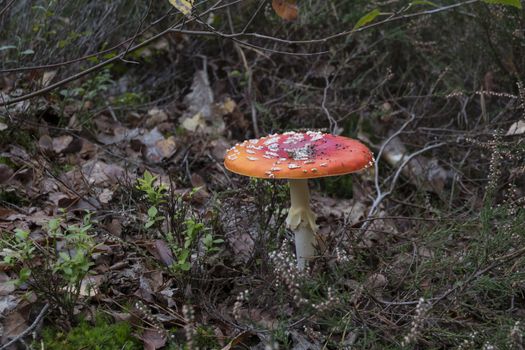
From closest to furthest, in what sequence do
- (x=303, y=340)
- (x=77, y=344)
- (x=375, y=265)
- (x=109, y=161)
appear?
(x=77, y=344) < (x=303, y=340) < (x=375, y=265) < (x=109, y=161)

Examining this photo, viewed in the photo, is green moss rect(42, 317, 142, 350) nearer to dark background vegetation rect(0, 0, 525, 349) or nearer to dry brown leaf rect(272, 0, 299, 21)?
dark background vegetation rect(0, 0, 525, 349)

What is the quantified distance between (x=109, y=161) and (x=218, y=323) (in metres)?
1.84

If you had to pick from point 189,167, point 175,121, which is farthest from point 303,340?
point 175,121

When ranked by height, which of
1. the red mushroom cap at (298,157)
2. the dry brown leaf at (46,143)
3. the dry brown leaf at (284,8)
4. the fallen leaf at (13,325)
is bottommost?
the fallen leaf at (13,325)

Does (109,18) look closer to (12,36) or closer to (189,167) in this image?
(12,36)

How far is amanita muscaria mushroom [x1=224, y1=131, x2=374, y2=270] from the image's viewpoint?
2506 mm

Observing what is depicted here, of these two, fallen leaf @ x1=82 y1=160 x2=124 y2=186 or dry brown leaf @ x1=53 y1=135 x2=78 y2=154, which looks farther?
dry brown leaf @ x1=53 y1=135 x2=78 y2=154

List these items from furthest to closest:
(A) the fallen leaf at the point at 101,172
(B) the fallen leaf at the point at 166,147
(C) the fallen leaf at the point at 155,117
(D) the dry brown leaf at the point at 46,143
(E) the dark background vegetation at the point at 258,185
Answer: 1. (C) the fallen leaf at the point at 155,117
2. (B) the fallen leaf at the point at 166,147
3. (D) the dry brown leaf at the point at 46,143
4. (A) the fallen leaf at the point at 101,172
5. (E) the dark background vegetation at the point at 258,185

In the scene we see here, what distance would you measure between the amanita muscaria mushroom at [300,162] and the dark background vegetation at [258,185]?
0.18 metres

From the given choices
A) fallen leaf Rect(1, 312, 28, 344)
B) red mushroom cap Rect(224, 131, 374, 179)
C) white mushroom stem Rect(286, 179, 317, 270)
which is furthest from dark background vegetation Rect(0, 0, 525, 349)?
red mushroom cap Rect(224, 131, 374, 179)

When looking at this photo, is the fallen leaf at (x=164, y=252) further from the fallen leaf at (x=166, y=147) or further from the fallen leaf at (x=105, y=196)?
the fallen leaf at (x=166, y=147)

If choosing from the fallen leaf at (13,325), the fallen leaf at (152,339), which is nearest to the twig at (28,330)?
the fallen leaf at (13,325)

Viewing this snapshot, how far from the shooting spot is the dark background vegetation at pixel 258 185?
8.01 feet

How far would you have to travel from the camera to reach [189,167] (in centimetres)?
412
